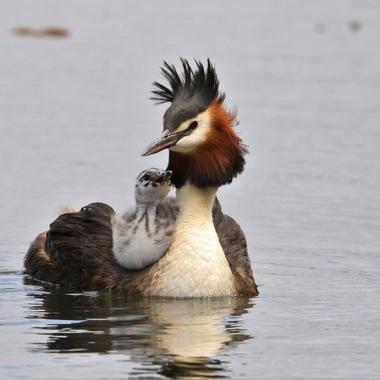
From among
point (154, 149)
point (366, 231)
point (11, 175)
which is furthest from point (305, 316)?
point (11, 175)

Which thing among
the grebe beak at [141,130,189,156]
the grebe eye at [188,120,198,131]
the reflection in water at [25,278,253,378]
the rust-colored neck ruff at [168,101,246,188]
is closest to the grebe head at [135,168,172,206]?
the rust-colored neck ruff at [168,101,246,188]

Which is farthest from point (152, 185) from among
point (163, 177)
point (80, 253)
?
point (80, 253)

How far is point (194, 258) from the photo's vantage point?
46.8ft

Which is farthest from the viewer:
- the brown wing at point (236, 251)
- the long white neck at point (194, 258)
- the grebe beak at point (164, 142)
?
the brown wing at point (236, 251)

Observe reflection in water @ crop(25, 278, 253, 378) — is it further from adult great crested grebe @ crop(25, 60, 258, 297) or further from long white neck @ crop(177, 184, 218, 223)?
long white neck @ crop(177, 184, 218, 223)

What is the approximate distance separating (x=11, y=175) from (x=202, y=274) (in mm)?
5858

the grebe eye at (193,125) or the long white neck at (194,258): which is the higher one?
the grebe eye at (193,125)

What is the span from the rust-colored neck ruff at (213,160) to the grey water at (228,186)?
3.52 feet

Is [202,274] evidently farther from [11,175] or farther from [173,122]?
→ [11,175]

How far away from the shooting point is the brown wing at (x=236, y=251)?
48.3 feet

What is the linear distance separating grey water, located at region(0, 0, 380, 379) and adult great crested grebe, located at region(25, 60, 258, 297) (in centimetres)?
19

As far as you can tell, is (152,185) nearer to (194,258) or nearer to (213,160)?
(213,160)

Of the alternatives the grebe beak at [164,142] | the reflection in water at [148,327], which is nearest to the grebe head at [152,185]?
the grebe beak at [164,142]

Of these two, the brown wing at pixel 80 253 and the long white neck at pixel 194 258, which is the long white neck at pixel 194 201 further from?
the brown wing at pixel 80 253
